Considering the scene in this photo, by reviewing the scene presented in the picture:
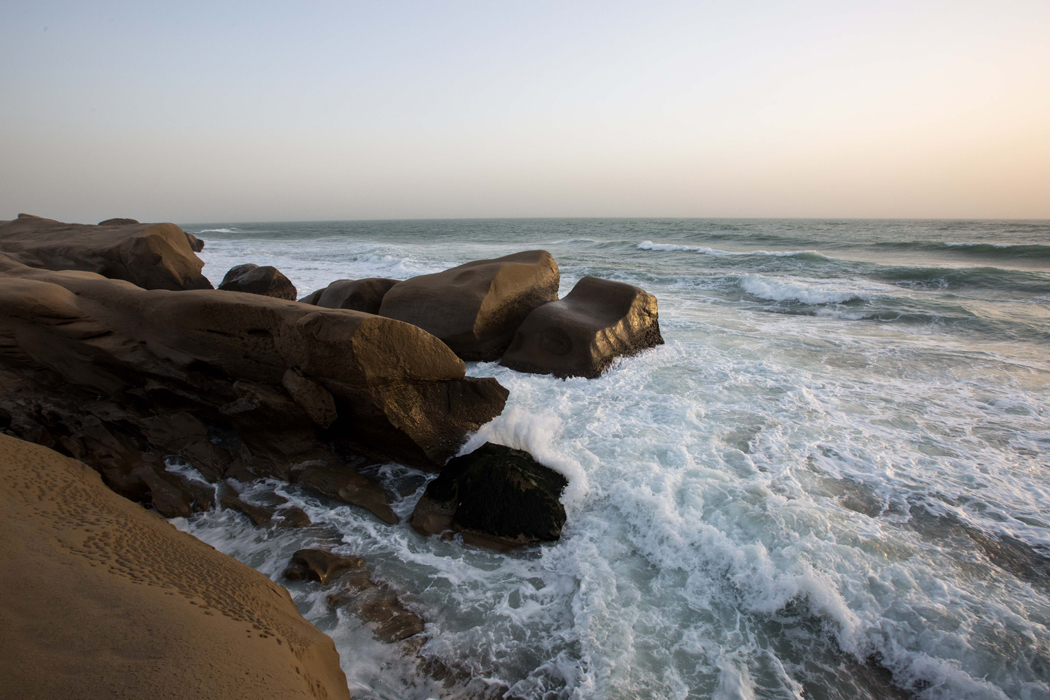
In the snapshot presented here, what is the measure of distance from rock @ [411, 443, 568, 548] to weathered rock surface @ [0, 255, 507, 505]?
365 millimetres

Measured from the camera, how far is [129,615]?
5.39 feet

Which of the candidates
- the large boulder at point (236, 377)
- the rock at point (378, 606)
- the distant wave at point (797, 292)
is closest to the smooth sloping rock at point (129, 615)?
the rock at point (378, 606)

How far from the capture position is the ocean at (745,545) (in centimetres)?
239

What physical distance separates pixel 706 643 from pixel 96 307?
17.5 feet

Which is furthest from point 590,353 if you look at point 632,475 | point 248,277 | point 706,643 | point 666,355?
point 248,277

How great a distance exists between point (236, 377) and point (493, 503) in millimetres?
2309

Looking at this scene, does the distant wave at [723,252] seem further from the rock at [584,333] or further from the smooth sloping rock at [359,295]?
the smooth sloping rock at [359,295]

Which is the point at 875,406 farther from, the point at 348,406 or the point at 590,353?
the point at 348,406

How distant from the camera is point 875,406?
5.15m

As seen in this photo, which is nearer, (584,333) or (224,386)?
(224,386)

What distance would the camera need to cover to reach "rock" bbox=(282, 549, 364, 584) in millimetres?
2814

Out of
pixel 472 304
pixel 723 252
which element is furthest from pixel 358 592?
pixel 723 252

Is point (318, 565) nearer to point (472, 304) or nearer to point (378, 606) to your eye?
point (378, 606)

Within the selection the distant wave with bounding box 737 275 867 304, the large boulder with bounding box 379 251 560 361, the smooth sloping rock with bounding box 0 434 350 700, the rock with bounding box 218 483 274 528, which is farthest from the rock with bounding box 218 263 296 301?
the distant wave with bounding box 737 275 867 304
